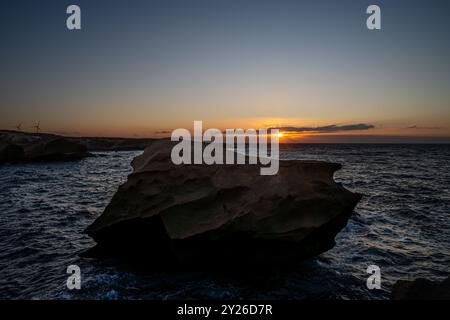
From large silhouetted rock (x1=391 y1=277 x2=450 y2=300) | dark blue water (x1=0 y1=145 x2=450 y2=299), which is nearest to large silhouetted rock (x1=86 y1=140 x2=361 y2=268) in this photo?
dark blue water (x1=0 y1=145 x2=450 y2=299)

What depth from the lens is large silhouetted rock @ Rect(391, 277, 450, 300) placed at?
20.5ft

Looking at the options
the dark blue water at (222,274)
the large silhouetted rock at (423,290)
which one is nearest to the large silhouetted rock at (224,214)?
the dark blue water at (222,274)

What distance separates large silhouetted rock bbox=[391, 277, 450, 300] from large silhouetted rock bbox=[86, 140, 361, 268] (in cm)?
231

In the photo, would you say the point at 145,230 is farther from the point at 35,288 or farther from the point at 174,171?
the point at 35,288

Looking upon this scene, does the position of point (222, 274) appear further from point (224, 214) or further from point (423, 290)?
point (423, 290)

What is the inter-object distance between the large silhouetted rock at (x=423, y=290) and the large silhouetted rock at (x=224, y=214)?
2.31 meters

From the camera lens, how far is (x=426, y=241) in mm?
12992

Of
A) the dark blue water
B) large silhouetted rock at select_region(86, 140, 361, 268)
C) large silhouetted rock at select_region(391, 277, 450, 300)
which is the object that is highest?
large silhouetted rock at select_region(86, 140, 361, 268)

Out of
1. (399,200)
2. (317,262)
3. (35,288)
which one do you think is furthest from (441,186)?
(35,288)

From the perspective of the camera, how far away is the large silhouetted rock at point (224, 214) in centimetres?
852

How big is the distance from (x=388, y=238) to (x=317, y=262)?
506cm

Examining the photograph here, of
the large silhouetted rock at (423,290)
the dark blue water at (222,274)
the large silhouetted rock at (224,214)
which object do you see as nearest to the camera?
the large silhouetted rock at (423,290)

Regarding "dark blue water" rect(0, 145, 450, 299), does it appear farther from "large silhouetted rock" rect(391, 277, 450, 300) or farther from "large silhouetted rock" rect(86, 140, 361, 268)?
"large silhouetted rock" rect(391, 277, 450, 300)

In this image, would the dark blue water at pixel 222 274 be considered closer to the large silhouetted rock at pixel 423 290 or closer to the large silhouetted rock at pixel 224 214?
the large silhouetted rock at pixel 224 214
